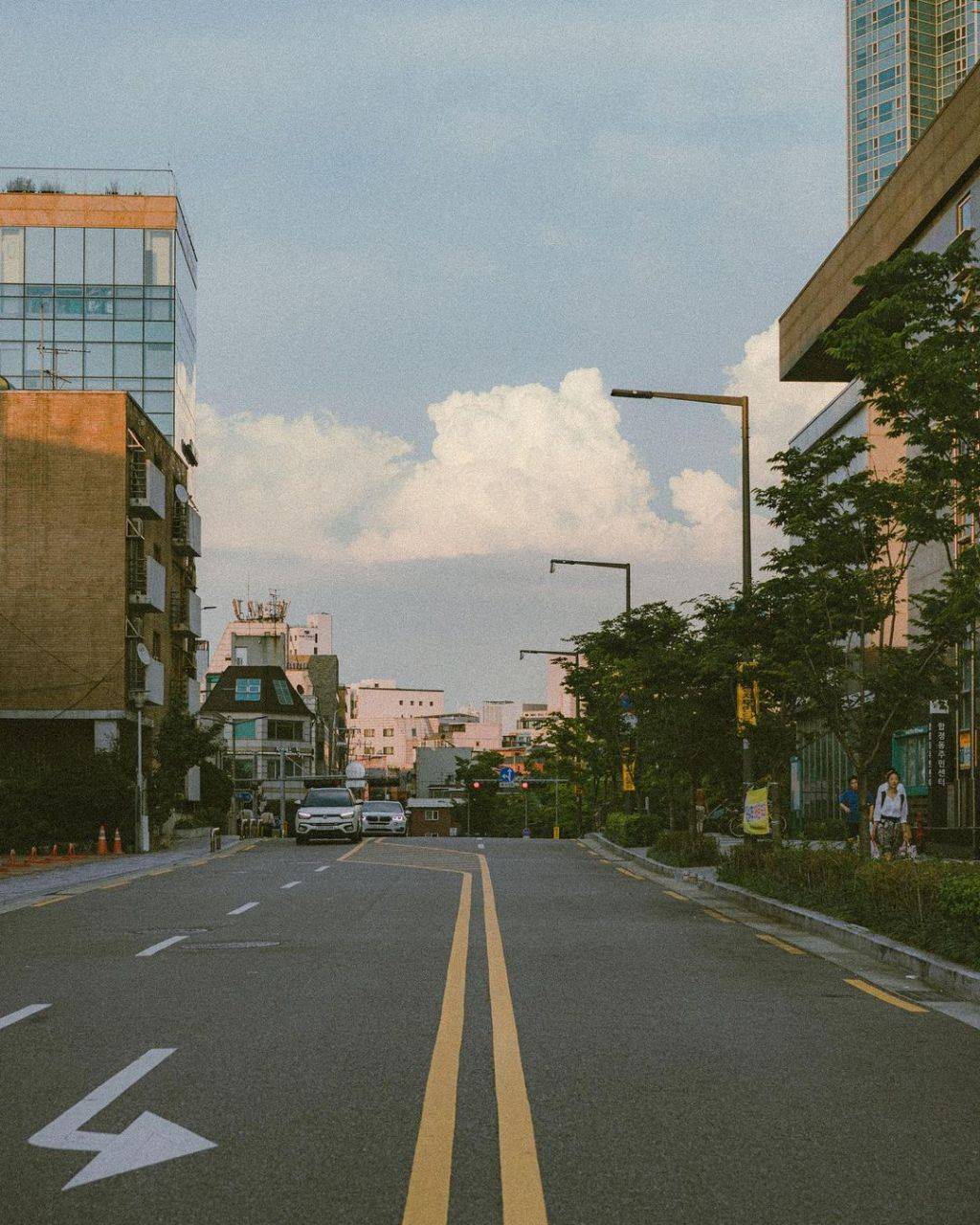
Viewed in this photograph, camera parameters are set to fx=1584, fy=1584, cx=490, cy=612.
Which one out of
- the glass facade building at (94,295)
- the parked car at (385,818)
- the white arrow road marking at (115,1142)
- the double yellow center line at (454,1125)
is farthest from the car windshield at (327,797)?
the white arrow road marking at (115,1142)

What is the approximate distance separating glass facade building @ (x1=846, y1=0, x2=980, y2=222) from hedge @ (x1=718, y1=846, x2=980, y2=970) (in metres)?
140

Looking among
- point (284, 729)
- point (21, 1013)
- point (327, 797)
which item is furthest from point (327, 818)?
point (284, 729)

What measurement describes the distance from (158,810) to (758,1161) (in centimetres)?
4252

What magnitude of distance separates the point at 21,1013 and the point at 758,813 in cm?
1589

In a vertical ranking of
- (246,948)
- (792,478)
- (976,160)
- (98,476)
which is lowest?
(246,948)

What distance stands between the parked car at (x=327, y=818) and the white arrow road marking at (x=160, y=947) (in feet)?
105

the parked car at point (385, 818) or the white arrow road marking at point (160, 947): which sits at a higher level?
the white arrow road marking at point (160, 947)

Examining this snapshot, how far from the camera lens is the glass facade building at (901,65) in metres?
151

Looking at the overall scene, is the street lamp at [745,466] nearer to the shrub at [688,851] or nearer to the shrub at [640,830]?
the shrub at [688,851]

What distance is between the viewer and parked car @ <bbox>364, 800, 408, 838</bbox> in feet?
191

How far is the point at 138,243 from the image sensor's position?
7794 centimetres

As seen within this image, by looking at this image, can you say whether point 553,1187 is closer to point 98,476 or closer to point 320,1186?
point 320,1186

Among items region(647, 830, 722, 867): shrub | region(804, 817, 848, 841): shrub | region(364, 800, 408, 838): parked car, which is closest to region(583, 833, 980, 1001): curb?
region(647, 830, 722, 867): shrub

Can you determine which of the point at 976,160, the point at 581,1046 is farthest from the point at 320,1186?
the point at 976,160
